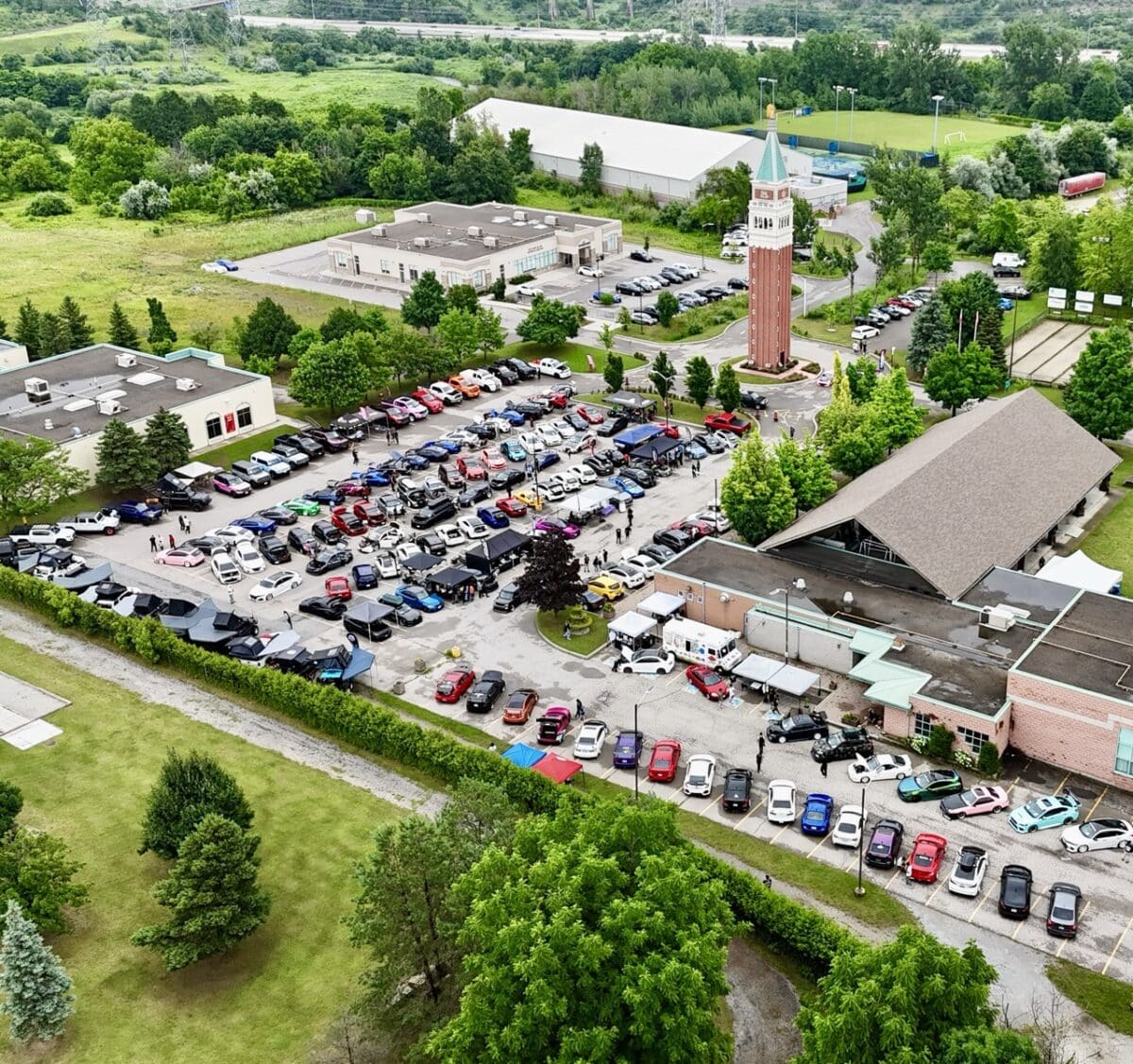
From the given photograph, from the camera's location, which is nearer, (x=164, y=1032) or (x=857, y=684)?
(x=164, y=1032)

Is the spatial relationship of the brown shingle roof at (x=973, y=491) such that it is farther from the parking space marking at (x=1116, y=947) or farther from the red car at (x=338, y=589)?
the red car at (x=338, y=589)

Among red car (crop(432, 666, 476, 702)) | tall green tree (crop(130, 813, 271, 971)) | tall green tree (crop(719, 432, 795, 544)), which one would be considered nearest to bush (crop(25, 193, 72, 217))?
tall green tree (crop(719, 432, 795, 544))

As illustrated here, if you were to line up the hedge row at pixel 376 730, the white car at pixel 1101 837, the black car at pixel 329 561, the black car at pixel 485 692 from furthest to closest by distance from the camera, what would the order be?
the black car at pixel 329 561 < the black car at pixel 485 692 < the white car at pixel 1101 837 < the hedge row at pixel 376 730

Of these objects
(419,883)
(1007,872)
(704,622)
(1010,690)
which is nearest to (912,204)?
(704,622)

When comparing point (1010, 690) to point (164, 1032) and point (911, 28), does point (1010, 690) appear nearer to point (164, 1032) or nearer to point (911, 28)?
point (164, 1032)

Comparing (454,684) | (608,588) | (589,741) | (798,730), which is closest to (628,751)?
(589,741)

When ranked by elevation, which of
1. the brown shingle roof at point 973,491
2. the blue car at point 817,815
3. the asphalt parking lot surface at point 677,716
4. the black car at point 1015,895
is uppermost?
the brown shingle roof at point 973,491

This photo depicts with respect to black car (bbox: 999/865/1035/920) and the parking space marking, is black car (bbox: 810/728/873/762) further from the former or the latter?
the parking space marking

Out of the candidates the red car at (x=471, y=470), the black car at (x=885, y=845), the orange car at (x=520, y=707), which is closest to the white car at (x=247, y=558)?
the red car at (x=471, y=470)
